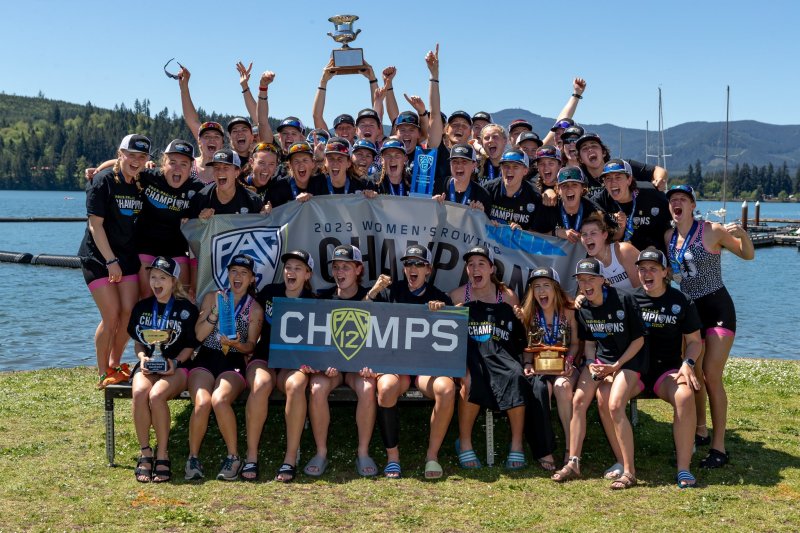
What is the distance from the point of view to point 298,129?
→ 1015 centimetres

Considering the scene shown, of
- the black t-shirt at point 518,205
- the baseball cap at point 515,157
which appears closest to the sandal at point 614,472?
the black t-shirt at point 518,205

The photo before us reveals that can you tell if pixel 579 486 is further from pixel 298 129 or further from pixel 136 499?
pixel 298 129

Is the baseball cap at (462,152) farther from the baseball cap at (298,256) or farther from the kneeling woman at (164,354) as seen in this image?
the kneeling woman at (164,354)

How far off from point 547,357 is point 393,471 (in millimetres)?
1756

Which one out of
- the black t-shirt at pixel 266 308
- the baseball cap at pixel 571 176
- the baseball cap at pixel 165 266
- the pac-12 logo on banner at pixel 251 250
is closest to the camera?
the baseball cap at pixel 165 266

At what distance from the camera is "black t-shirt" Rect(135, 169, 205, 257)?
8.43 m

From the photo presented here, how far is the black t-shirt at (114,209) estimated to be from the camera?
8203 millimetres

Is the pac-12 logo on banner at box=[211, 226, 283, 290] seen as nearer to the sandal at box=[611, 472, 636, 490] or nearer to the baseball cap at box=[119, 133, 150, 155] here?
the baseball cap at box=[119, 133, 150, 155]

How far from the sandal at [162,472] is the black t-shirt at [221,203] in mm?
2635

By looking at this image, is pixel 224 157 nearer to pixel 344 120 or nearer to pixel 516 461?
pixel 344 120

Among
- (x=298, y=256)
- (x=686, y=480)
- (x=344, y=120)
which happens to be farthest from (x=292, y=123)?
(x=686, y=480)

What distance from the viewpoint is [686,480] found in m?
6.99

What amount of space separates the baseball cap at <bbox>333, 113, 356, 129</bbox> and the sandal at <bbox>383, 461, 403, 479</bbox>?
489cm

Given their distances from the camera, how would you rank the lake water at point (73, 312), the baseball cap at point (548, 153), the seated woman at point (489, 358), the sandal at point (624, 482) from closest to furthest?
the sandal at point (624, 482)
the seated woman at point (489, 358)
the baseball cap at point (548, 153)
the lake water at point (73, 312)
